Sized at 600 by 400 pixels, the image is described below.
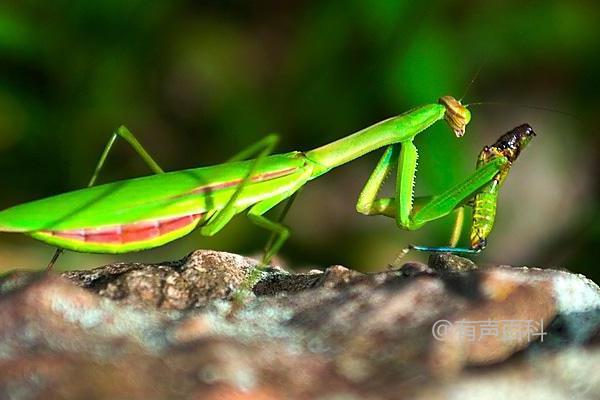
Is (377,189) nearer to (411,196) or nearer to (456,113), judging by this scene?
(411,196)

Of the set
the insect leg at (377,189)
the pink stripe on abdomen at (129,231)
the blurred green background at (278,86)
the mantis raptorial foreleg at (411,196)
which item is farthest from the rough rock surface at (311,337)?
the blurred green background at (278,86)

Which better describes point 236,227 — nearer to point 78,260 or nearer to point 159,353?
point 78,260

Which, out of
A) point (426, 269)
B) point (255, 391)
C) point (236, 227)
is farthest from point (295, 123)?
point (255, 391)

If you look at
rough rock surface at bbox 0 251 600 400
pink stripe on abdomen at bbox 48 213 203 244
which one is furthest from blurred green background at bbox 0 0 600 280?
rough rock surface at bbox 0 251 600 400

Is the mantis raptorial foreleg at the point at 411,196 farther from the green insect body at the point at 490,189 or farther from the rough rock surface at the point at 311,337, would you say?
the rough rock surface at the point at 311,337

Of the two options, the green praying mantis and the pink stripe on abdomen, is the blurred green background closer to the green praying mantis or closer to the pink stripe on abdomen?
the green praying mantis

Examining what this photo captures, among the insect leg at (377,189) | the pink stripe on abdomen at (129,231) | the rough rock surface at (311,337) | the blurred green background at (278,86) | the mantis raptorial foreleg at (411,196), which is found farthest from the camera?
the blurred green background at (278,86)

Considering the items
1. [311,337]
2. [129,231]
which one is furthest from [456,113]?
[311,337]
